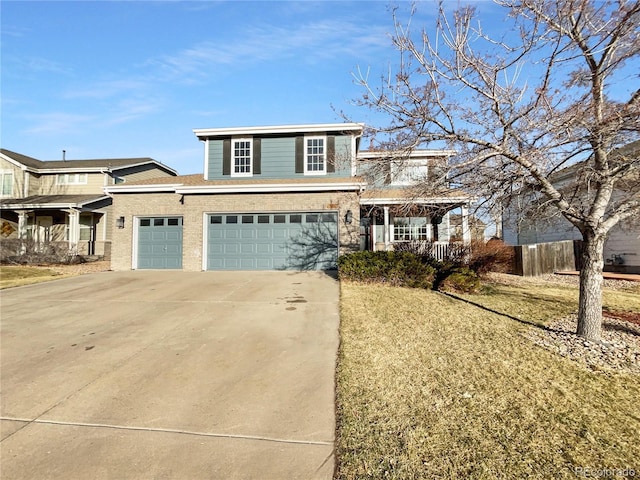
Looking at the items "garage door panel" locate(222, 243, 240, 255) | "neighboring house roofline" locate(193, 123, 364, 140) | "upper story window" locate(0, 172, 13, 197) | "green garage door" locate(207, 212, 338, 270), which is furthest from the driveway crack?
"upper story window" locate(0, 172, 13, 197)

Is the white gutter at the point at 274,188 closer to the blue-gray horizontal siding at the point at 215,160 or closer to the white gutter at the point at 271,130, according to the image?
the blue-gray horizontal siding at the point at 215,160

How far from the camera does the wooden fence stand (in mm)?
13094

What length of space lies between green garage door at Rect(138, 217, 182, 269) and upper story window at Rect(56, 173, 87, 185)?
37.1 feet

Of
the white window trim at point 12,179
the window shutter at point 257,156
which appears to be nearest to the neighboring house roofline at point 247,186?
the window shutter at point 257,156

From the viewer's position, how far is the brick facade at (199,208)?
12.5 meters

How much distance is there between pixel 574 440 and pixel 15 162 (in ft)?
96.1

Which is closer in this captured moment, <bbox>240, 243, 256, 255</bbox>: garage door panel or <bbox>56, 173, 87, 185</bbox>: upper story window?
<bbox>240, 243, 256, 255</bbox>: garage door panel

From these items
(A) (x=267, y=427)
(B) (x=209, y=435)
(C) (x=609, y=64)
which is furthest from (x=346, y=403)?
(C) (x=609, y=64)

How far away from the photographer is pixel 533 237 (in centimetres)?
2025

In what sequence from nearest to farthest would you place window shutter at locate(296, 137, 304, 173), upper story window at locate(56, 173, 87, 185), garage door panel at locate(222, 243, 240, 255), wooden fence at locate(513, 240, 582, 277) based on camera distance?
1. garage door panel at locate(222, 243, 240, 255)
2. wooden fence at locate(513, 240, 582, 277)
3. window shutter at locate(296, 137, 304, 173)
4. upper story window at locate(56, 173, 87, 185)

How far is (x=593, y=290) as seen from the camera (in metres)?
4.88

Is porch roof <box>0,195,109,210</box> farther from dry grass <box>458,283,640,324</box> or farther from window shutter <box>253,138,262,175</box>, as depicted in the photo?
dry grass <box>458,283,640,324</box>

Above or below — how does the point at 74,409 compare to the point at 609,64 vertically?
below

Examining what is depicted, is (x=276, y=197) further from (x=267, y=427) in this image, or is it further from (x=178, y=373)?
(x=267, y=427)
